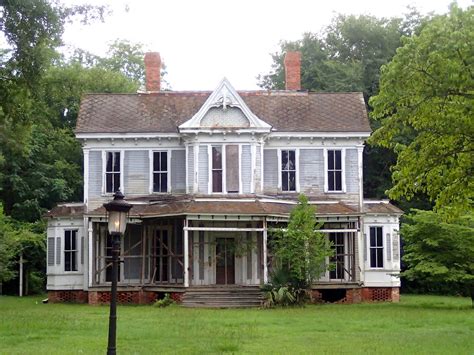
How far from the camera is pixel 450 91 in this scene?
1838cm

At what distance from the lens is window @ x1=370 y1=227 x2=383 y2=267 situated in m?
35.8

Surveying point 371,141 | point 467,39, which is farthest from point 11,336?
point 467,39

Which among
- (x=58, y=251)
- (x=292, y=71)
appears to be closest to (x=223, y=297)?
(x=58, y=251)

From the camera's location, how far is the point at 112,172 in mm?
35125

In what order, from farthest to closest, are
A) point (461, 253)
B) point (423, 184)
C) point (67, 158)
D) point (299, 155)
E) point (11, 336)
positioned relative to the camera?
1. point (67, 158)
2. point (299, 155)
3. point (461, 253)
4. point (423, 184)
5. point (11, 336)

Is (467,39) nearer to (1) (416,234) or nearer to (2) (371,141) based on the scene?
(2) (371,141)

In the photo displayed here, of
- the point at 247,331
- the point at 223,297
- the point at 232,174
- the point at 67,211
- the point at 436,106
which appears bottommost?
the point at 223,297

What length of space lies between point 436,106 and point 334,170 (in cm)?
1660

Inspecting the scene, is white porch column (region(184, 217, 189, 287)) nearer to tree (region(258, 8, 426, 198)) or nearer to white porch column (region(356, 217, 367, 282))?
white porch column (region(356, 217, 367, 282))

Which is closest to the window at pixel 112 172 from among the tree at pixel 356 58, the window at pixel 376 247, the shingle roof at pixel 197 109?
the shingle roof at pixel 197 109

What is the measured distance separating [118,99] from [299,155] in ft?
28.3

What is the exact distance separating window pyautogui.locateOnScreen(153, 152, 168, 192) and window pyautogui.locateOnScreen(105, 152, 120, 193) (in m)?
1.58

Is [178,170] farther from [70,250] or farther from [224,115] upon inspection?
[70,250]

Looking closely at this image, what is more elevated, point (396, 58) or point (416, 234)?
point (396, 58)
